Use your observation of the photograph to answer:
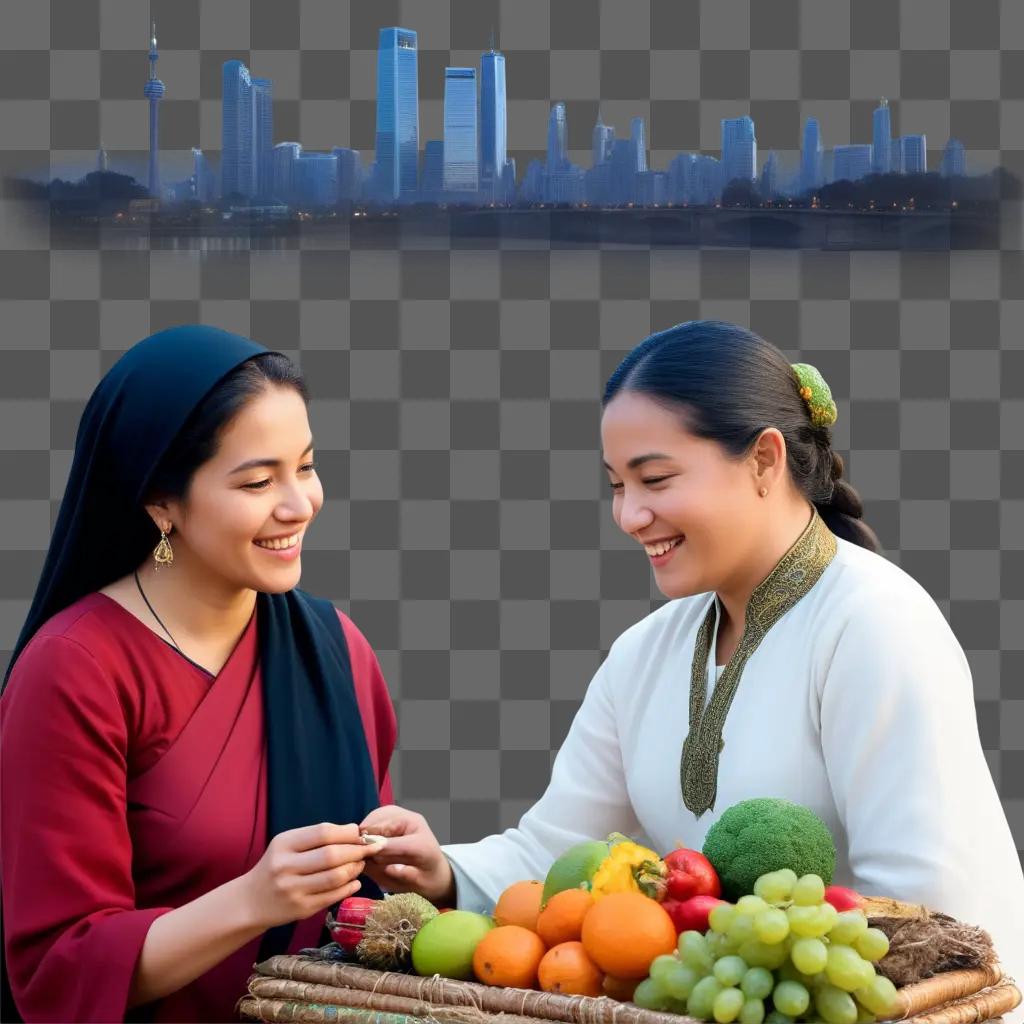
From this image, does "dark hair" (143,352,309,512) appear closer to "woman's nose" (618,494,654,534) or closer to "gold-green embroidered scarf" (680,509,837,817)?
"woman's nose" (618,494,654,534)

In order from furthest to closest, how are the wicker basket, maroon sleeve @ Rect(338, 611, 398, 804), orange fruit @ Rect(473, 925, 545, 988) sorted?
maroon sleeve @ Rect(338, 611, 398, 804), orange fruit @ Rect(473, 925, 545, 988), the wicker basket

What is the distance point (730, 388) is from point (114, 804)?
1404mm

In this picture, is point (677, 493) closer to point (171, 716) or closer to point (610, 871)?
point (610, 871)

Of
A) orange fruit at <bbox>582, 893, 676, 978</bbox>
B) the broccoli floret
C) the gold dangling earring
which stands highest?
the gold dangling earring

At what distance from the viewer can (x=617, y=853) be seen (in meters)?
2.80

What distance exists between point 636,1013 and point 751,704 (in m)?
0.88

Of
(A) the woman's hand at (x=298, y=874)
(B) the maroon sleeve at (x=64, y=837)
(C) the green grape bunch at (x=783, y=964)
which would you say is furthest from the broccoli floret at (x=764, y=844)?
(B) the maroon sleeve at (x=64, y=837)

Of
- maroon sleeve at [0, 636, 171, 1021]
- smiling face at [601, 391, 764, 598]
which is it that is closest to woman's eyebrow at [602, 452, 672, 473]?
smiling face at [601, 391, 764, 598]

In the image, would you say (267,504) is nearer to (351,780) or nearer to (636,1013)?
(351,780)

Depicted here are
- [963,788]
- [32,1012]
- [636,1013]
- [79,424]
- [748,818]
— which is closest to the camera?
[636,1013]

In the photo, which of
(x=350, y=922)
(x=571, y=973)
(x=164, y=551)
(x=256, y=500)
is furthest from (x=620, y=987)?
(x=164, y=551)

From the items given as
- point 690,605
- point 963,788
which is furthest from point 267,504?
point 963,788

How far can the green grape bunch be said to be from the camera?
246 centimetres

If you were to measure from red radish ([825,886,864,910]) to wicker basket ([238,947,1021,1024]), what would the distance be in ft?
0.47
